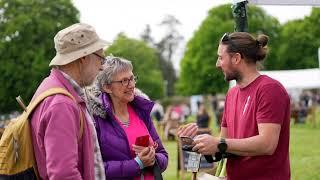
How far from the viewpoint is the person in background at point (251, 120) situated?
3490mm

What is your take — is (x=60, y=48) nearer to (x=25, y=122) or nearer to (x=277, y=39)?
(x=25, y=122)

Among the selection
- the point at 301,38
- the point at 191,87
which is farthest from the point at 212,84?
the point at 301,38

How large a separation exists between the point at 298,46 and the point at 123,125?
5470cm

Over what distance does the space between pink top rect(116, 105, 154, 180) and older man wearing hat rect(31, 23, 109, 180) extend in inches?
33.0

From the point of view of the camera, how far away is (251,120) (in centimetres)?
360

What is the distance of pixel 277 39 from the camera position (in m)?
62.6

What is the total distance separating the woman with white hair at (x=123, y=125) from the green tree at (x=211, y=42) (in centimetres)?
5671

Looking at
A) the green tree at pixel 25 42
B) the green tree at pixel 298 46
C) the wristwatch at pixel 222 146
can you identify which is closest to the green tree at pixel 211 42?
the green tree at pixel 298 46

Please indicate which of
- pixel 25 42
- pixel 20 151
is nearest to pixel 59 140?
pixel 20 151

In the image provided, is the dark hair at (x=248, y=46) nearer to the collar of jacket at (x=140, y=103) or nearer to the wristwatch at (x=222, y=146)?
the wristwatch at (x=222, y=146)

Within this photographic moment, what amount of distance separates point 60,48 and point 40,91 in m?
A: 0.26

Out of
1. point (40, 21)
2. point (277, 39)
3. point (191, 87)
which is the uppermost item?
point (40, 21)

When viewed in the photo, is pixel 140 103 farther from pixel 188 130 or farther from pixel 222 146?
pixel 222 146

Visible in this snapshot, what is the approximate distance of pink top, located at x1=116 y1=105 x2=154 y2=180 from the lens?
4244mm
